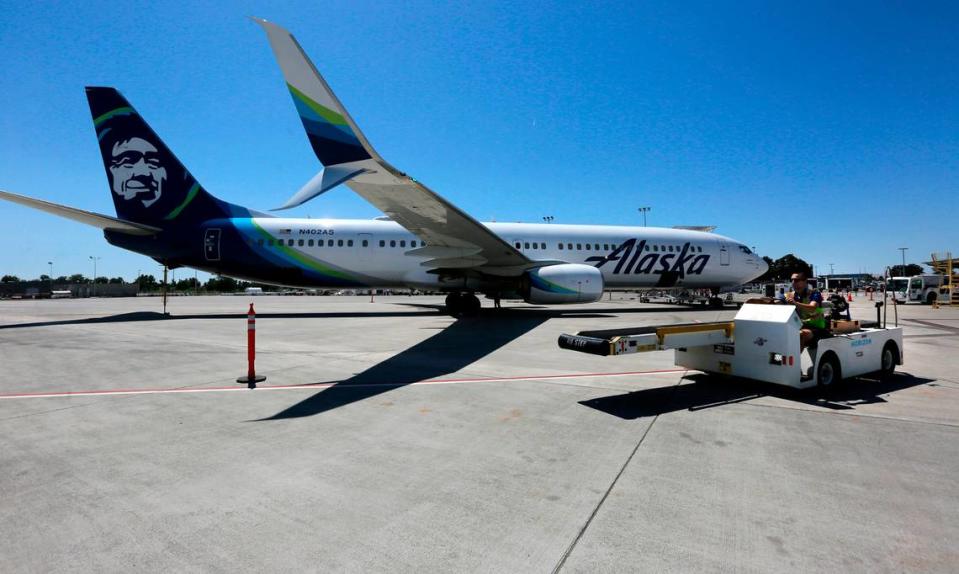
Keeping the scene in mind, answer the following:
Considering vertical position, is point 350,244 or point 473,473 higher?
point 350,244

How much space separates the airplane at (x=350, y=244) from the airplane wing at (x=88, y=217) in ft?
0.11

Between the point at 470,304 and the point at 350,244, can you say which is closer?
the point at 350,244

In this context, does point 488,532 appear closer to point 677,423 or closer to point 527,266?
point 677,423

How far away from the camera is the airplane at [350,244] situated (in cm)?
1457

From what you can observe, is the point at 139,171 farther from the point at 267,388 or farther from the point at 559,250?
the point at 559,250

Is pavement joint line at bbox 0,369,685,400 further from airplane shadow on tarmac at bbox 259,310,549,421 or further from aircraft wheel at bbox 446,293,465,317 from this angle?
aircraft wheel at bbox 446,293,465,317

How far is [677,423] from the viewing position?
14.4 ft

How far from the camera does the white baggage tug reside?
5188 millimetres

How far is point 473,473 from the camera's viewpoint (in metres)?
3.22

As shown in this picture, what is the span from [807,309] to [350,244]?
1451 cm

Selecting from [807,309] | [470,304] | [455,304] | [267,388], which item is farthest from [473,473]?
[455,304]

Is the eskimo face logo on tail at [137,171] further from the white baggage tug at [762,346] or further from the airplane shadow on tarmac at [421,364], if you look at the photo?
the white baggage tug at [762,346]

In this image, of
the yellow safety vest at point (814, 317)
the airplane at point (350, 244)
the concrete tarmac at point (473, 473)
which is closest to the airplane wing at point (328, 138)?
the airplane at point (350, 244)

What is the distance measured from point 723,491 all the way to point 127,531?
11.5ft
